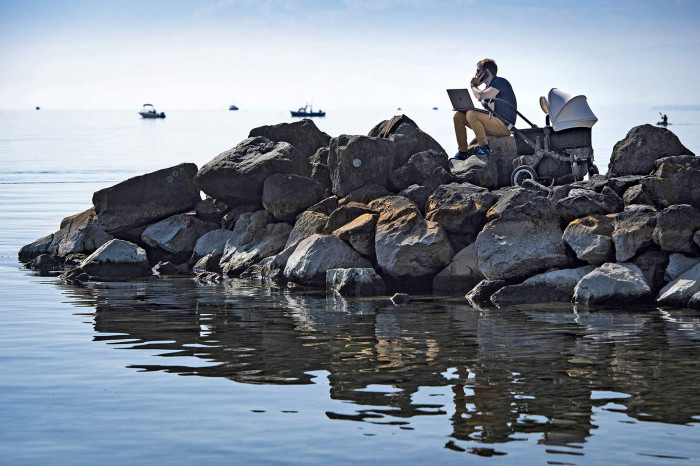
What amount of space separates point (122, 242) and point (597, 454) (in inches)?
553

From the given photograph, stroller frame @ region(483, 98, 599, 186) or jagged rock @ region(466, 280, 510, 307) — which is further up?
stroller frame @ region(483, 98, 599, 186)

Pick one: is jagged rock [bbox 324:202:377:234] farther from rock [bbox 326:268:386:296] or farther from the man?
the man

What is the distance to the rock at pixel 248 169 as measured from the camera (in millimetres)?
20094

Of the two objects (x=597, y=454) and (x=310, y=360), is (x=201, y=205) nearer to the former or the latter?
(x=310, y=360)

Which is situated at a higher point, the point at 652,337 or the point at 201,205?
the point at 201,205

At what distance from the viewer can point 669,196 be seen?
604 inches

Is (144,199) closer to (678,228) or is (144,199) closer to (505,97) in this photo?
(505,97)

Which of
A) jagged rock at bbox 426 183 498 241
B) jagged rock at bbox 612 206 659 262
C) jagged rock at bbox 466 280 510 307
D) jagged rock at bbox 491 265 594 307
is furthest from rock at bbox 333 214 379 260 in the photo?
jagged rock at bbox 612 206 659 262

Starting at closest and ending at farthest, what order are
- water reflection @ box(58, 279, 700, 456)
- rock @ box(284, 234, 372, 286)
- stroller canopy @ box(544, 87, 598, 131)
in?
water reflection @ box(58, 279, 700, 456) → rock @ box(284, 234, 372, 286) → stroller canopy @ box(544, 87, 598, 131)

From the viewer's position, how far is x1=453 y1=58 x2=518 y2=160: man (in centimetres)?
1873

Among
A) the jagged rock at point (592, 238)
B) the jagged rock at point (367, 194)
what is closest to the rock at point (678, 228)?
the jagged rock at point (592, 238)

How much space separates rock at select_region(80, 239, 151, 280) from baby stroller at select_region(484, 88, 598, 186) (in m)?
7.38

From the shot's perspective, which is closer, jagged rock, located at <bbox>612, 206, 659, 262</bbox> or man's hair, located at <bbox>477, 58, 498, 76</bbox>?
jagged rock, located at <bbox>612, 206, 659, 262</bbox>

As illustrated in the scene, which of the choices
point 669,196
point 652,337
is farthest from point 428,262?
point 652,337
